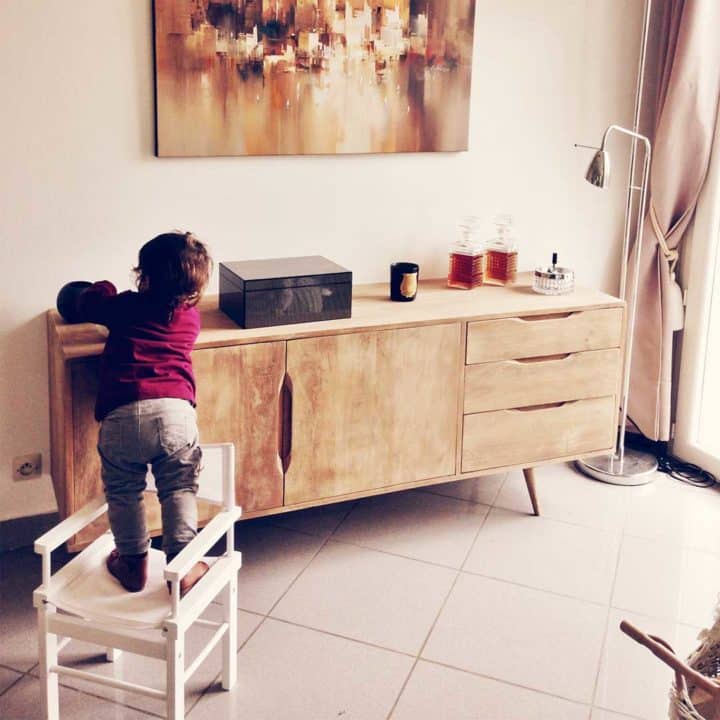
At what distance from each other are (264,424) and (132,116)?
0.91m

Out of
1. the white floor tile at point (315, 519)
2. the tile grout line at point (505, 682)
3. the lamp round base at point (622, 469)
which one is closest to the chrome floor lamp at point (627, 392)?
the lamp round base at point (622, 469)

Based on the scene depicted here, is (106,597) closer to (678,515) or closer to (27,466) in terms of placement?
(27,466)

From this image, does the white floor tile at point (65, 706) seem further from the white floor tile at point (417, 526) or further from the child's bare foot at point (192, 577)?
the white floor tile at point (417, 526)

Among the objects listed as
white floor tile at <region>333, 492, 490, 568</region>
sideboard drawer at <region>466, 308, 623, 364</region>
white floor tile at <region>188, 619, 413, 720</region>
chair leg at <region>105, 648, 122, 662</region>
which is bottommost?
white floor tile at <region>188, 619, 413, 720</region>

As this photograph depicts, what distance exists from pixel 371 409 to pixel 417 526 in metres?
0.52

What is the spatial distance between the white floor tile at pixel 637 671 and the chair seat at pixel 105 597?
1037 mm

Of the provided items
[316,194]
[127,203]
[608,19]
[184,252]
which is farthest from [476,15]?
[184,252]

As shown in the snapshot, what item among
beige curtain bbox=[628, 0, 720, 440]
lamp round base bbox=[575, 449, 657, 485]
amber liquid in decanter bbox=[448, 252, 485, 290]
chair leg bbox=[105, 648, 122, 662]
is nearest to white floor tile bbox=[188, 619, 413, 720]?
chair leg bbox=[105, 648, 122, 662]

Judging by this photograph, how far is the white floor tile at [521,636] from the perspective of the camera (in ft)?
7.64

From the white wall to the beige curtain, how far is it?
5.0 inches

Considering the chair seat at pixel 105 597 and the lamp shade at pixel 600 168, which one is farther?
the lamp shade at pixel 600 168

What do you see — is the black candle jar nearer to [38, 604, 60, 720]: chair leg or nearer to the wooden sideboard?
the wooden sideboard

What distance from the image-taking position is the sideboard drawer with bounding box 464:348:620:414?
2824 mm

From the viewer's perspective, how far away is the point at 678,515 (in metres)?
3.17
